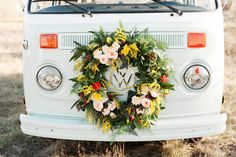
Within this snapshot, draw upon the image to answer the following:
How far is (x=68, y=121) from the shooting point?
12.6ft

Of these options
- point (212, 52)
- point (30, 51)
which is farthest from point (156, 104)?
point (30, 51)

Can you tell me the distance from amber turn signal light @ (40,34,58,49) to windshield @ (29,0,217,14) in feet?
1.08

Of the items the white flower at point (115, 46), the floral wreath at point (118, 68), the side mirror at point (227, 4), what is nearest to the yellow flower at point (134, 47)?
the floral wreath at point (118, 68)

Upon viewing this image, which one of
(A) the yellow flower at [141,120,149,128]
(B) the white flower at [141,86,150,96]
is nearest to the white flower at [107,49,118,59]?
(B) the white flower at [141,86,150,96]

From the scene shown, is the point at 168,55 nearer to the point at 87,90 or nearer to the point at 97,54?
the point at 97,54

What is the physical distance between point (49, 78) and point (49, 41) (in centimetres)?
33

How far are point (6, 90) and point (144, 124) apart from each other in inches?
156

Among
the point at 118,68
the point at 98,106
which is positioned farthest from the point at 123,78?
the point at 98,106

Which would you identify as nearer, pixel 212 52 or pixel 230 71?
pixel 212 52

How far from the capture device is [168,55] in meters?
3.78

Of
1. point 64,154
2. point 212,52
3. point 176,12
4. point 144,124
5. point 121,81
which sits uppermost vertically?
point 176,12

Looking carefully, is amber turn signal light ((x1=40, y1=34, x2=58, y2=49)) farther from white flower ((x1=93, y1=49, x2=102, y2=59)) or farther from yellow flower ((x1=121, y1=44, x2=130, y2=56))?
yellow flower ((x1=121, y1=44, x2=130, y2=56))

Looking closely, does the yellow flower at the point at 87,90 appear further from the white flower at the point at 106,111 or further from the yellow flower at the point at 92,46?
the yellow flower at the point at 92,46

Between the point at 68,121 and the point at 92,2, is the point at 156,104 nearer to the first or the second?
the point at 68,121
